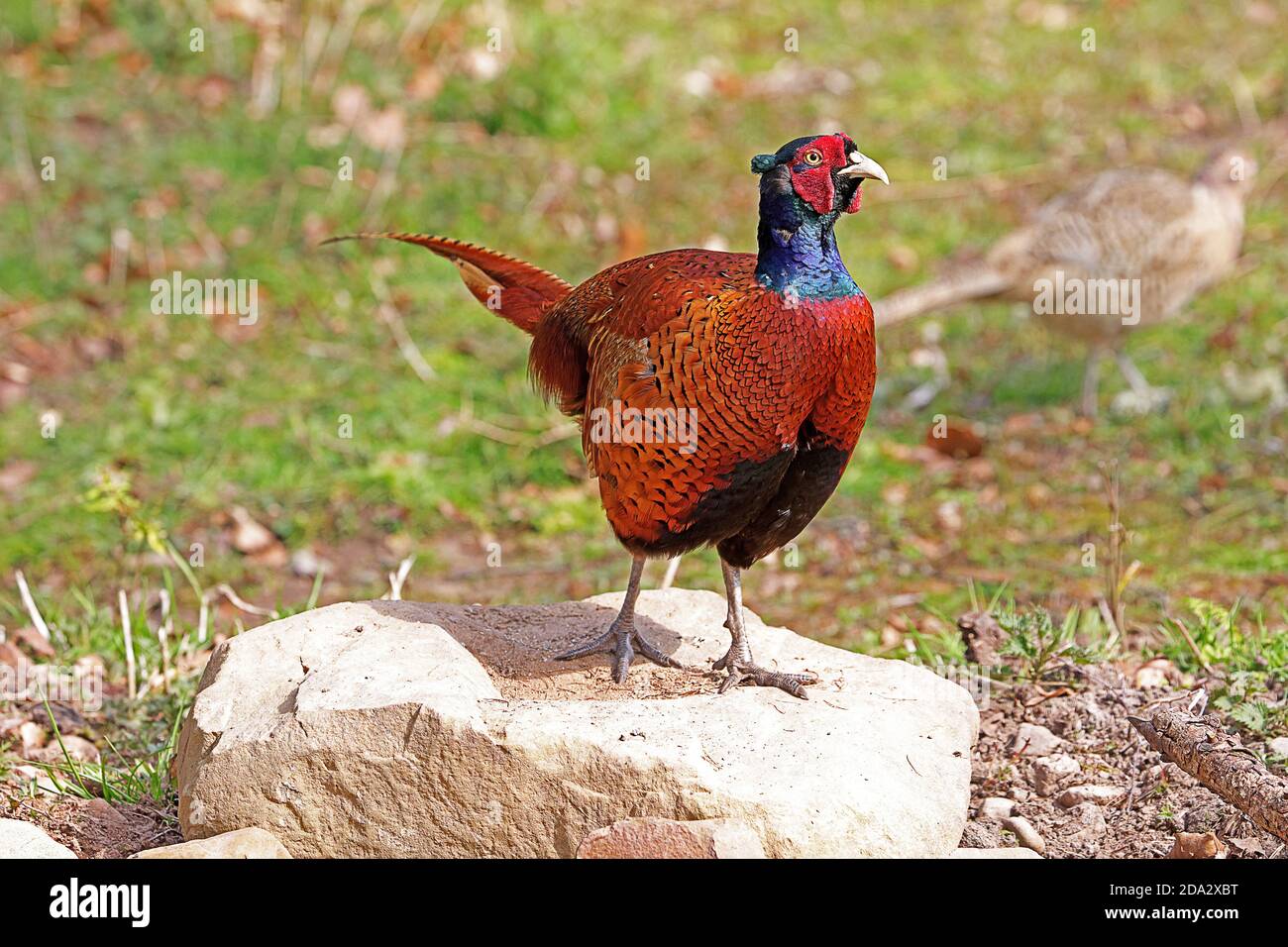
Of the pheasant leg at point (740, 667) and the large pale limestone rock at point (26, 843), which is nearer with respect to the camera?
the large pale limestone rock at point (26, 843)

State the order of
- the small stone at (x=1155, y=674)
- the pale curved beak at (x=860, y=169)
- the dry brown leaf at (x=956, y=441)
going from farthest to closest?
the dry brown leaf at (x=956, y=441), the small stone at (x=1155, y=674), the pale curved beak at (x=860, y=169)

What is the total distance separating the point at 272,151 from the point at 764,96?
2920 millimetres

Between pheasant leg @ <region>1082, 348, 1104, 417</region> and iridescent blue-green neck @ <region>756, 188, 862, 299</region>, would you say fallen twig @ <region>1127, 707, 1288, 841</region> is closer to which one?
iridescent blue-green neck @ <region>756, 188, 862, 299</region>

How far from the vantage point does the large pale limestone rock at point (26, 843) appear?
333cm

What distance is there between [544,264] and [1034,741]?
438 cm

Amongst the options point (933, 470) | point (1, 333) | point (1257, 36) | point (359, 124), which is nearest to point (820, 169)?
point (933, 470)

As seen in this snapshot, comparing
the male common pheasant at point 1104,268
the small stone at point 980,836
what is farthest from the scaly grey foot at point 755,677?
the male common pheasant at point 1104,268

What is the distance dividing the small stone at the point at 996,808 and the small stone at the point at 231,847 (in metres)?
1.66

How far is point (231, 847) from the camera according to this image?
316cm

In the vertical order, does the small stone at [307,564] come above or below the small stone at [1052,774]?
above

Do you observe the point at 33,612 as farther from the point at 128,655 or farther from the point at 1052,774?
the point at 1052,774

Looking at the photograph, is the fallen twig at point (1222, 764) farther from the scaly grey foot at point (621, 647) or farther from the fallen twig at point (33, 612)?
the fallen twig at point (33, 612)

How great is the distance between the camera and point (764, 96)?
918 cm

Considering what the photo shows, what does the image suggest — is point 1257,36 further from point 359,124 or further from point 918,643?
point 918,643
